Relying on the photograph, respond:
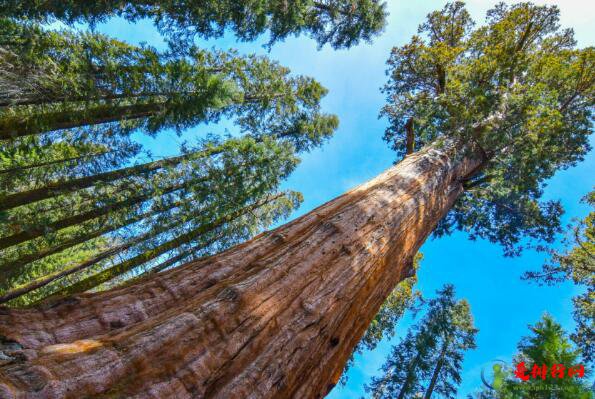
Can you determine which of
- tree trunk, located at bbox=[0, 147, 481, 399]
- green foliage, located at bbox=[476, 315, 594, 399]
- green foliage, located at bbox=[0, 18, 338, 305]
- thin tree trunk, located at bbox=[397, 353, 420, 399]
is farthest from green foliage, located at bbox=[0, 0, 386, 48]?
thin tree trunk, located at bbox=[397, 353, 420, 399]

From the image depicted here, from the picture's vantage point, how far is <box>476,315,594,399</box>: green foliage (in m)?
7.60

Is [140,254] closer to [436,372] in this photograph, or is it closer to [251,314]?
[251,314]

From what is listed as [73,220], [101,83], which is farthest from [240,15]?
[73,220]

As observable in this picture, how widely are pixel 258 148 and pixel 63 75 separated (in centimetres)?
516

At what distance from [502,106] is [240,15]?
809 cm

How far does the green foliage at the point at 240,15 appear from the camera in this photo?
8.04 m

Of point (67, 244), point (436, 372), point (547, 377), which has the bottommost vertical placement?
point (67, 244)

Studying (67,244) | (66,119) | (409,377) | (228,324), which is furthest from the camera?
(409,377)

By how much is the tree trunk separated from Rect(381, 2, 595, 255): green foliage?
6.22 m

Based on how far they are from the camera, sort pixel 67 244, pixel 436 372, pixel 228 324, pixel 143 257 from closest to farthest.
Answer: pixel 228 324, pixel 67 244, pixel 143 257, pixel 436 372

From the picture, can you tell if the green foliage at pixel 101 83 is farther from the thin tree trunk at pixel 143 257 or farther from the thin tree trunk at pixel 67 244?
the thin tree trunk at pixel 143 257

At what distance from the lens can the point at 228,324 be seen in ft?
8.32

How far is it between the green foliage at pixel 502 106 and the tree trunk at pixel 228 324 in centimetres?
622

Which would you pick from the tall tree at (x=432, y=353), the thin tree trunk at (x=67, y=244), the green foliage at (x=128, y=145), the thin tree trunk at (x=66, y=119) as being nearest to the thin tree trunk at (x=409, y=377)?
the tall tree at (x=432, y=353)
